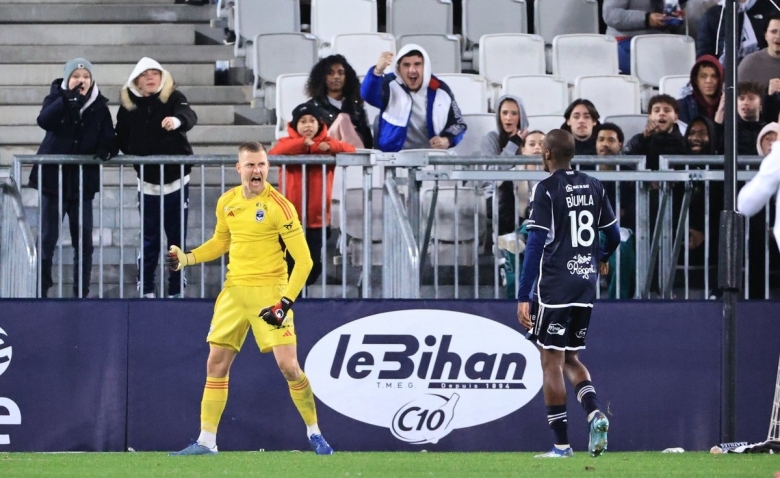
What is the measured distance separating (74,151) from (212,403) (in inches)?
106

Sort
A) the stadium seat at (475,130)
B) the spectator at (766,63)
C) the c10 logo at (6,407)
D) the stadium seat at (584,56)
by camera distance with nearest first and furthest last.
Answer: the c10 logo at (6,407) < the stadium seat at (475,130) < the spectator at (766,63) < the stadium seat at (584,56)

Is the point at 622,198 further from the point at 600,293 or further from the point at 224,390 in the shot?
the point at 224,390

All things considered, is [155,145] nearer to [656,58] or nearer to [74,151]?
[74,151]

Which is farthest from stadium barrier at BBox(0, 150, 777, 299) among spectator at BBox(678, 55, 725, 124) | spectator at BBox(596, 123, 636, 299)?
spectator at BBox(678, 55, 725, 124)

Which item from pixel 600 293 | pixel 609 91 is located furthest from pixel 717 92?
pixel 600 293

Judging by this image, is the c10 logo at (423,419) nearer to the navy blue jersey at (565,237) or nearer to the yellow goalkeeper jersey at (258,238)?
the yellow goalkeeper jersey at (258,238)

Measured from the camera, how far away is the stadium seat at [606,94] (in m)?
14.2

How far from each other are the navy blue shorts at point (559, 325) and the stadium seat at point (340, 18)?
24.2 feet

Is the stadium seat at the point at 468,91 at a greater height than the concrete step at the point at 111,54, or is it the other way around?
the concrete step at the point at 111,54

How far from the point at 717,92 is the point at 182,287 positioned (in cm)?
524

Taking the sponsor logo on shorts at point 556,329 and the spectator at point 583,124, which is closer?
the sponsor logo on shorts at point 556,329

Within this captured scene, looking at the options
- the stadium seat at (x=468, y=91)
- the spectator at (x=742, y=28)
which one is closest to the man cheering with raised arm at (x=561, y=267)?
the stadium seat at (x=468, y=91)

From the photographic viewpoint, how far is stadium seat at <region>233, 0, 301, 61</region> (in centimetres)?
1508

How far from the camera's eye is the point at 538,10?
16344 mm
